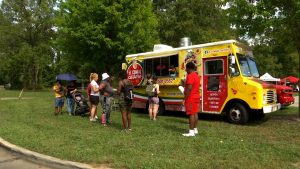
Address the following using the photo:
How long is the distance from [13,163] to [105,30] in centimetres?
1725

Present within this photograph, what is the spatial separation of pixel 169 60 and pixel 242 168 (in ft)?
28.3

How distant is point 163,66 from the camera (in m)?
15.3

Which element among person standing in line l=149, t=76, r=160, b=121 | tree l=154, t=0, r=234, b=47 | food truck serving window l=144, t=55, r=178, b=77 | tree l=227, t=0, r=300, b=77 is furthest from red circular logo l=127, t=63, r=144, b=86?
tree l=154, t=0, r=234, b=47

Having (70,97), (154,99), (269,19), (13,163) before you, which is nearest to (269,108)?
(269,19)

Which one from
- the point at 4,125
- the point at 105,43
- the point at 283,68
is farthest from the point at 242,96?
the point at 283,68

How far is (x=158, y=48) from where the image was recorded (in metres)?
16.3

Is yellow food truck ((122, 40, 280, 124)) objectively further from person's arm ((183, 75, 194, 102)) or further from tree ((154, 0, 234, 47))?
tree ((154, 0, 234, 47))

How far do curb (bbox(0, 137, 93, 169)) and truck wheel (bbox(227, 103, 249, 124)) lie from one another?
7053 millimetres

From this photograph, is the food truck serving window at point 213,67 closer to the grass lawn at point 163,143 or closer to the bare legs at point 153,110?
the grass lawn at point 163,143

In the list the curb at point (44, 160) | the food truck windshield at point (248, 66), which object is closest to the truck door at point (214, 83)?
A: the food truck windshield at point (248, 66)

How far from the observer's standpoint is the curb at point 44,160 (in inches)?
284

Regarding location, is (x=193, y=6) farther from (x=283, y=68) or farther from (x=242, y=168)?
(x=283, y=68)

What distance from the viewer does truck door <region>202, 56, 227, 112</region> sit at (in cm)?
1317

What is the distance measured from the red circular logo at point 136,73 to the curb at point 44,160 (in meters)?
7.82
